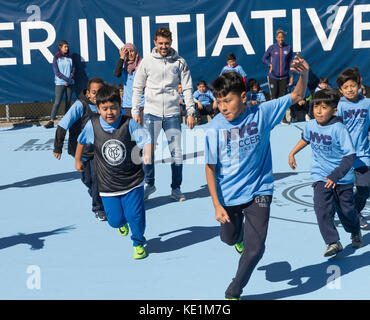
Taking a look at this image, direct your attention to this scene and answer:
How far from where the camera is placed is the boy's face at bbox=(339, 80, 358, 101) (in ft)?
18.2

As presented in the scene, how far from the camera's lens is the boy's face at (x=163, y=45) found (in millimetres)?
6797

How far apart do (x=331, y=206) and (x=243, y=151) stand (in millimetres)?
1249

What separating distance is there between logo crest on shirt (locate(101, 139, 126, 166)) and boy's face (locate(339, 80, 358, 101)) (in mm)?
2147

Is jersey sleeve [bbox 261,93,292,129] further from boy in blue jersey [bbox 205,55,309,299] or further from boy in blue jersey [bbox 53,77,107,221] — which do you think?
boy in blue jersey [bbox 53,77,107,221]

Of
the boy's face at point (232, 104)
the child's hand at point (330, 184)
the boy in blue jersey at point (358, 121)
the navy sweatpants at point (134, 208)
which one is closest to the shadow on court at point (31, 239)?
the navy sweatpants at point (134, 208)

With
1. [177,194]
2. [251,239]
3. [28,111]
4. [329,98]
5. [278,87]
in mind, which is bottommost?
[177,194]

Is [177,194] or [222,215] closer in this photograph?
[222,215]

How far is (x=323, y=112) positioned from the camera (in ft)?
16.3

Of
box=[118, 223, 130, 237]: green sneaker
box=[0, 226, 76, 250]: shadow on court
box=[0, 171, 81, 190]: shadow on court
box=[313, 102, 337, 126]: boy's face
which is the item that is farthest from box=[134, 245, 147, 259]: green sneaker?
box=[0, 171, 81, 190]: shadow on court

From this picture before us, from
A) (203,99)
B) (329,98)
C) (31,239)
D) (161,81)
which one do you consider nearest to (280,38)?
(203,99)

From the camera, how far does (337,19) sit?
13.9 m

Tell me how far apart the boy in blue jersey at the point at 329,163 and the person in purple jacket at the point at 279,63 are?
8400 mm

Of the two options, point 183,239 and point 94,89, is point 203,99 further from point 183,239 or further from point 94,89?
point 183,239

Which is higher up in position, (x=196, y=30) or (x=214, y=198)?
(x=196, y=30)
